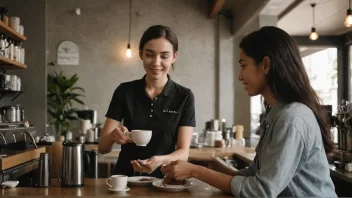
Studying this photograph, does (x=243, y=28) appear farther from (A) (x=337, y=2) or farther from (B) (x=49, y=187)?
(B) (x=49, y=187)

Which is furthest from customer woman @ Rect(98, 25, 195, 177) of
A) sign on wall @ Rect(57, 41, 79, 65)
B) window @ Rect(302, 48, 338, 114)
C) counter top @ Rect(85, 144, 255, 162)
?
window @ Rect(302, 48, 338, 114)

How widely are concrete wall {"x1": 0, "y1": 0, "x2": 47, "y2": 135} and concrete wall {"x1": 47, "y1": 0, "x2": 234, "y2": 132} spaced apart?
5.51 feet

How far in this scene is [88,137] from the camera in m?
5.93

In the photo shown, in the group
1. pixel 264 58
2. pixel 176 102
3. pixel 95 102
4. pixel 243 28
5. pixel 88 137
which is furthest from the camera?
pixel 95 102

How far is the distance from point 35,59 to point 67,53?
1.72m

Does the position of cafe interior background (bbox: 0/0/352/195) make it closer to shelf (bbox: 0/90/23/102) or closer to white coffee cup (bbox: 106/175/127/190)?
shelf (bbox: 0/90/23/102)

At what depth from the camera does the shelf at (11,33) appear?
4.69 meters

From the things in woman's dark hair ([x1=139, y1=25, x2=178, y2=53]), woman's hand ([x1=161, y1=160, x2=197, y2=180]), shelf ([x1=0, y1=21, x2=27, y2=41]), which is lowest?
woman's hand ([x1=161, y1=160, x2=197, y2=180])

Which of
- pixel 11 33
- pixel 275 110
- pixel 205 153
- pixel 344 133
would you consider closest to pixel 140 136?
pixel 275 110

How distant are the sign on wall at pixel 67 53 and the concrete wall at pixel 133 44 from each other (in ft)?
0.32

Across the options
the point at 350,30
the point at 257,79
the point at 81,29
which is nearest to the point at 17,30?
the point at 81,29

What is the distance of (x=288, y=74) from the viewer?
1518mm

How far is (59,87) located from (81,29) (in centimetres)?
130

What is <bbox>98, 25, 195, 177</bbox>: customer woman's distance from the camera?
2.19 m
